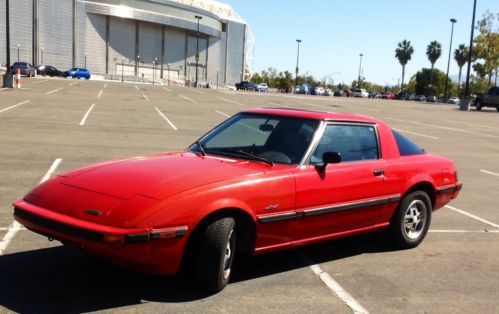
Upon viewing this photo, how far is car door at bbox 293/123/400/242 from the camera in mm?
4656

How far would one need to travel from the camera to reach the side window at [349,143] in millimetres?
5066

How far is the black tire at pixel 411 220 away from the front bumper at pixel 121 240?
2751 mm

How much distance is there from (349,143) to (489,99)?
4510 centimetres

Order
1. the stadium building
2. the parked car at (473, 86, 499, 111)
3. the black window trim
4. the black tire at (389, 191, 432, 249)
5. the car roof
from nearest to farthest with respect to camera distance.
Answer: the black window trim
the car roof
the black tire at (389, 191, 432, 249)
the parked car at (473, 86, 499, 111)
the stadium building

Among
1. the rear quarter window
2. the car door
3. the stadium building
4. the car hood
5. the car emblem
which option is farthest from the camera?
the stadium building

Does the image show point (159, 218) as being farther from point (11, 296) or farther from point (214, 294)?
point (11, 296)

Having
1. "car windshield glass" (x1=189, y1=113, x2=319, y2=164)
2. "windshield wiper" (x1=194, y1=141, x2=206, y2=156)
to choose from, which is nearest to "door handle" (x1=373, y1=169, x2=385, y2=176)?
"car windshield glass" (x1=189, y1=113, x2=319, y2=164)

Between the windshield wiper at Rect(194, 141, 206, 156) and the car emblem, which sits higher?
the windshield wiper at Rect(194, 141, 206, 156)

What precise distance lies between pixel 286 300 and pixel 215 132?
210 centimetres

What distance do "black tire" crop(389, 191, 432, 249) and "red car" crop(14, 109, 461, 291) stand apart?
12 millimetres

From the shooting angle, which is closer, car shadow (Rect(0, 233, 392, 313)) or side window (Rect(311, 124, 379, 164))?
car shadow (Rect(0, 233, 392, 313))

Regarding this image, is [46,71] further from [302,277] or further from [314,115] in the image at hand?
[302,277]

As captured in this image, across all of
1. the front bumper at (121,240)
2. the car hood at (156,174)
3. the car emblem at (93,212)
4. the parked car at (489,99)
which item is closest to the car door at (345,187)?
the car hood at (156,174)

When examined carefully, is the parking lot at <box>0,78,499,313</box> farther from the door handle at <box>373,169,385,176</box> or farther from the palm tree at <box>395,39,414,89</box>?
the palm tree at <box>395,39,414,89</box>
